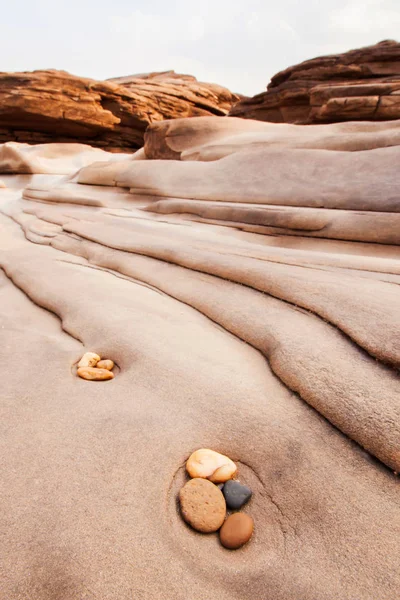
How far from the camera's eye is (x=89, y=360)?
128cm

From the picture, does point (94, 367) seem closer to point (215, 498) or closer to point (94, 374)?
point (94, 374)

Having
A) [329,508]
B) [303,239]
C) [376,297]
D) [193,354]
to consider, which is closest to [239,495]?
[329,508]

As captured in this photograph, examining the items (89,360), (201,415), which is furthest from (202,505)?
(89,360)

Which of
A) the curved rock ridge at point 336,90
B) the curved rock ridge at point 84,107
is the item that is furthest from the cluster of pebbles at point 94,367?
the curved rock ridge at point 84,107

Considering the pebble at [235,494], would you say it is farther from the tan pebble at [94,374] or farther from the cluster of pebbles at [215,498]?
the tan pebble at [94,374]

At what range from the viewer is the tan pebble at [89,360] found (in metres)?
1.26

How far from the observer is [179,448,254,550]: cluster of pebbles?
716 mm

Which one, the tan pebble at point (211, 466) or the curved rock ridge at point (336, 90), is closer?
the tan pebble at point (211, 466)

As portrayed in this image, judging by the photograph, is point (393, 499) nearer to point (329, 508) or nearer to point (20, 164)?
point (329, 508)

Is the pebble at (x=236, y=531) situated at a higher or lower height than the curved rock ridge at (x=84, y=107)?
lower

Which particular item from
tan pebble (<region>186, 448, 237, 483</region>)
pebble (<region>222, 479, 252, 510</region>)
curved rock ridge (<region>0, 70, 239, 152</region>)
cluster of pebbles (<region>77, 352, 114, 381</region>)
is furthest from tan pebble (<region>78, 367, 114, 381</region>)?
curved rock ridge (<region>0, 70, 239, 152</region>)

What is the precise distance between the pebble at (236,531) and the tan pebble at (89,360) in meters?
0.73

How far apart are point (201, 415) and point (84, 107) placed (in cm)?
1324

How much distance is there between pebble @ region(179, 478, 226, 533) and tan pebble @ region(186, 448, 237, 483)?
0.08ft
